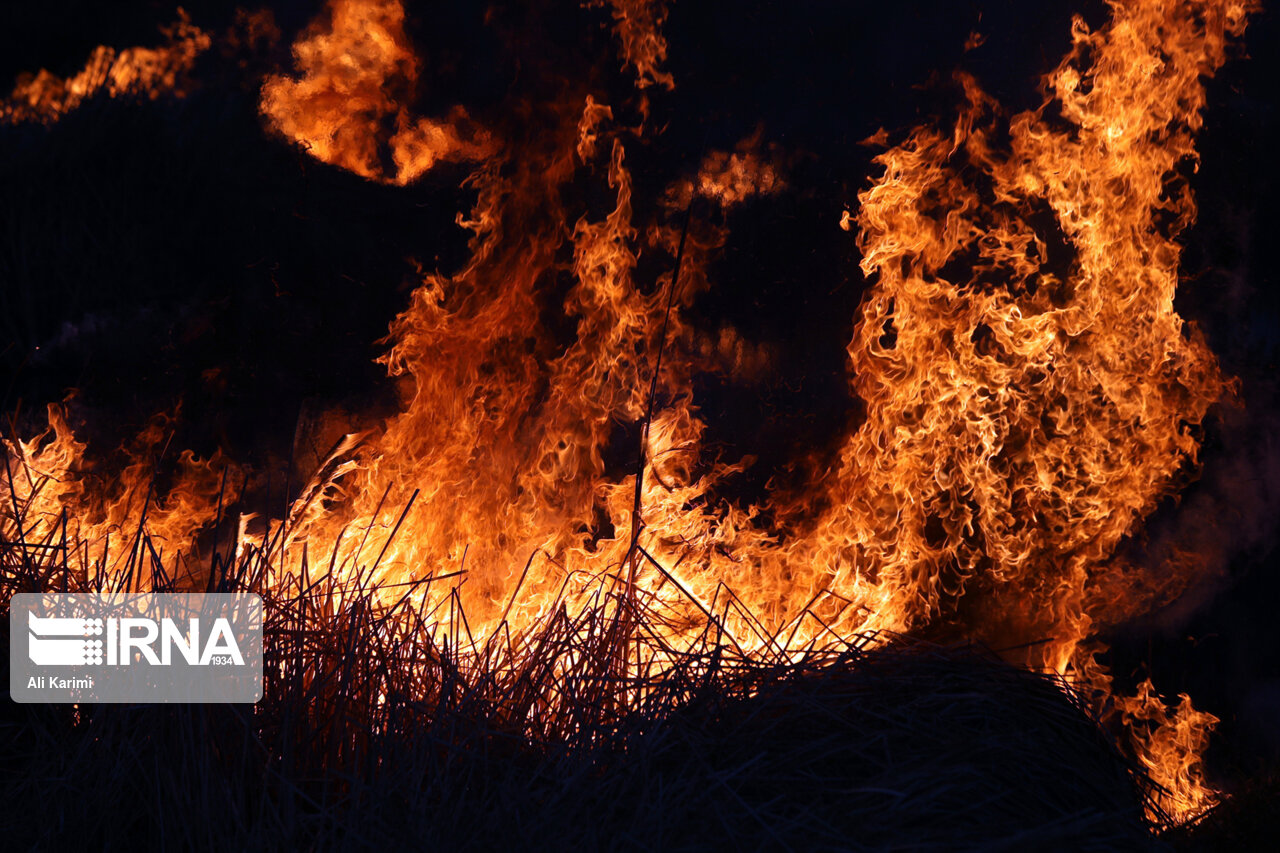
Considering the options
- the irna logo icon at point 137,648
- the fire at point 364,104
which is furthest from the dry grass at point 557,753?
the fire at point 364,104

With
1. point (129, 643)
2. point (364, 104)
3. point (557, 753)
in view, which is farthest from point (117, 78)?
point (557, 753)

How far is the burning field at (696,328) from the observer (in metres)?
3.89

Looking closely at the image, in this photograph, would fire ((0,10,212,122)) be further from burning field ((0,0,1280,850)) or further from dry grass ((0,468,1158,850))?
dry grass ((0,468,1158,850))

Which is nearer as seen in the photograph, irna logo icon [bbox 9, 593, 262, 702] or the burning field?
irna logo icon [bbox 9, 593, 262, 702]

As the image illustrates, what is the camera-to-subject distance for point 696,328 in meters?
4.44

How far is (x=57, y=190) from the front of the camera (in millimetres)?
4691

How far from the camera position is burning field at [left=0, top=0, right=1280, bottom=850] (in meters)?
3.89

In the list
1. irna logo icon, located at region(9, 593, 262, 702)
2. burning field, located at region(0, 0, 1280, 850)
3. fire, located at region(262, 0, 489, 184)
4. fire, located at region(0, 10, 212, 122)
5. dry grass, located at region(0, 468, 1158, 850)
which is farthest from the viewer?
fire, located at region(0, 10, 212, 122)

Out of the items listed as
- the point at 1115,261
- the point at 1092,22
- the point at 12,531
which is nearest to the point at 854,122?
the point at 1092,22

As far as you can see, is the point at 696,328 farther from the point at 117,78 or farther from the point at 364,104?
the point at 117,78

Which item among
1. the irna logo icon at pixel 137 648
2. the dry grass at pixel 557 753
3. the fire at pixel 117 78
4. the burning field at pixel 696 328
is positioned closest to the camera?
the dry grass at pixel 557 753

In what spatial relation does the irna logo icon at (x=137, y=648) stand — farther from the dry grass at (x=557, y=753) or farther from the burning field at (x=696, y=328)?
the burning field at (x=696, y=328)

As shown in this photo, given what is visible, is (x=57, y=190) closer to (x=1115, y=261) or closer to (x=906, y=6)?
(x=906, y=6)

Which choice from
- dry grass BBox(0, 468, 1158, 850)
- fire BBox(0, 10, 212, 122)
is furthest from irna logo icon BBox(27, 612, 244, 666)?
fire BBox(0, 10, 212, 122)
